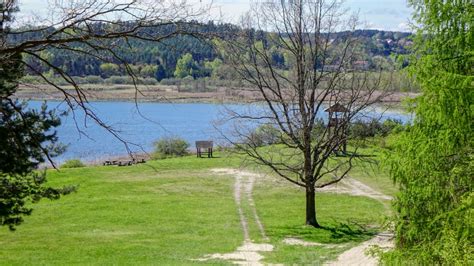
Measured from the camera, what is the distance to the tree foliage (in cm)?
754

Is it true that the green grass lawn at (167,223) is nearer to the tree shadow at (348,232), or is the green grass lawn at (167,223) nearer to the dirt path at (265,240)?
the tree shadow at (348,232)

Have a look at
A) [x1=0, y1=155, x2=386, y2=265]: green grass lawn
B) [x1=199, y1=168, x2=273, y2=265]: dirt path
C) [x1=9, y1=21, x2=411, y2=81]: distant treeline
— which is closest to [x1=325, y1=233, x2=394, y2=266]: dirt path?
[x1=0, y1=155, x2=386, y2=265]: green grass lawn

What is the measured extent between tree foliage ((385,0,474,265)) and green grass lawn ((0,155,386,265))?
1.75 meters

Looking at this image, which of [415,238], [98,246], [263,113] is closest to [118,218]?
[98,246]

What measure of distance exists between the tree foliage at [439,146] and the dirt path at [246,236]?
6.37m

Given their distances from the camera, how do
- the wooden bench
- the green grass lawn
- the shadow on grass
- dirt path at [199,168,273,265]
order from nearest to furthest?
dirt path at [199,168,273,265] → the green grass lawn → the shadow on grass → the wooden bench

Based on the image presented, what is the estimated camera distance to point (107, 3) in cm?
448

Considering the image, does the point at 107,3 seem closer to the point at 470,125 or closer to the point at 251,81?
the point at 470,125

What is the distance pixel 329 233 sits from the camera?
18656 mm

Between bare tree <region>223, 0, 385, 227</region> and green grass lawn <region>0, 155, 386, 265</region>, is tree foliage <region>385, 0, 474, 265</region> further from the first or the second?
bare tree <region>223, 0, 385, 227</region>

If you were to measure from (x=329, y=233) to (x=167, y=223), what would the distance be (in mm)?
5442

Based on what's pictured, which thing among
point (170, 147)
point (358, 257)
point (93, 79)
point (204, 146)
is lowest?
point (170, 147)

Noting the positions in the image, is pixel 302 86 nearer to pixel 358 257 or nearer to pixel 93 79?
pixel 358 257

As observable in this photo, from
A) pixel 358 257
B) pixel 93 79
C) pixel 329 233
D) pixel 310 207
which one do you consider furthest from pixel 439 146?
pixel 310 207
